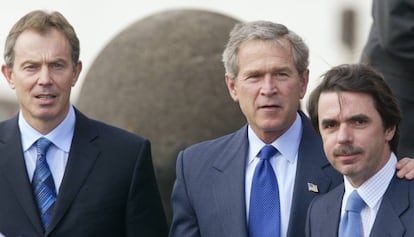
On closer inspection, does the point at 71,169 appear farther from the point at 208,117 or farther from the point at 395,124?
the point at 208,117

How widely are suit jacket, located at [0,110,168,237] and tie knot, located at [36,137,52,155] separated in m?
0.10

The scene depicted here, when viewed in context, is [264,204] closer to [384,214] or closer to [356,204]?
[356,204]

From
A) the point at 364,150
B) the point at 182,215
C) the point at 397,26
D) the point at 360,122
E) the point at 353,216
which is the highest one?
the point at 397,26

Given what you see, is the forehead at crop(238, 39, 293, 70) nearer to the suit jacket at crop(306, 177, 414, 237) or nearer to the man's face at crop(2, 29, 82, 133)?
the suit jacket at crop(306, 177, 414, 237)

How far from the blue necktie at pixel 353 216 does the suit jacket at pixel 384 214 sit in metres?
0.07

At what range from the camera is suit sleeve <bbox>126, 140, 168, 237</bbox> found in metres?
7.33

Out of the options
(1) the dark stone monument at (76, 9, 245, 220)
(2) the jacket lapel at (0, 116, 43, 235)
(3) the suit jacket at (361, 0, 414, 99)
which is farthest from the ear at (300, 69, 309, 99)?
(1) the dark stone monument at (76, 9, 245, 220)

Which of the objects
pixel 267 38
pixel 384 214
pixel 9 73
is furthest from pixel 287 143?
pixel 9 73

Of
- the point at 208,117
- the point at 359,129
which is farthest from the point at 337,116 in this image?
the point at 208,117

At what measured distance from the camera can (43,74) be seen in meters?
7.15

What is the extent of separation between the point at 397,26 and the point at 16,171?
7.54 feet

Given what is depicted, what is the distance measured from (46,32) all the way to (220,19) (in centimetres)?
485

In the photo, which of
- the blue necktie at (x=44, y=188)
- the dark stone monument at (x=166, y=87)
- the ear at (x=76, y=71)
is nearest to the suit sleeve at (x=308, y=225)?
the blue necktie at (x=44, y=188)

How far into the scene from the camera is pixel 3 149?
7352 millimetres
